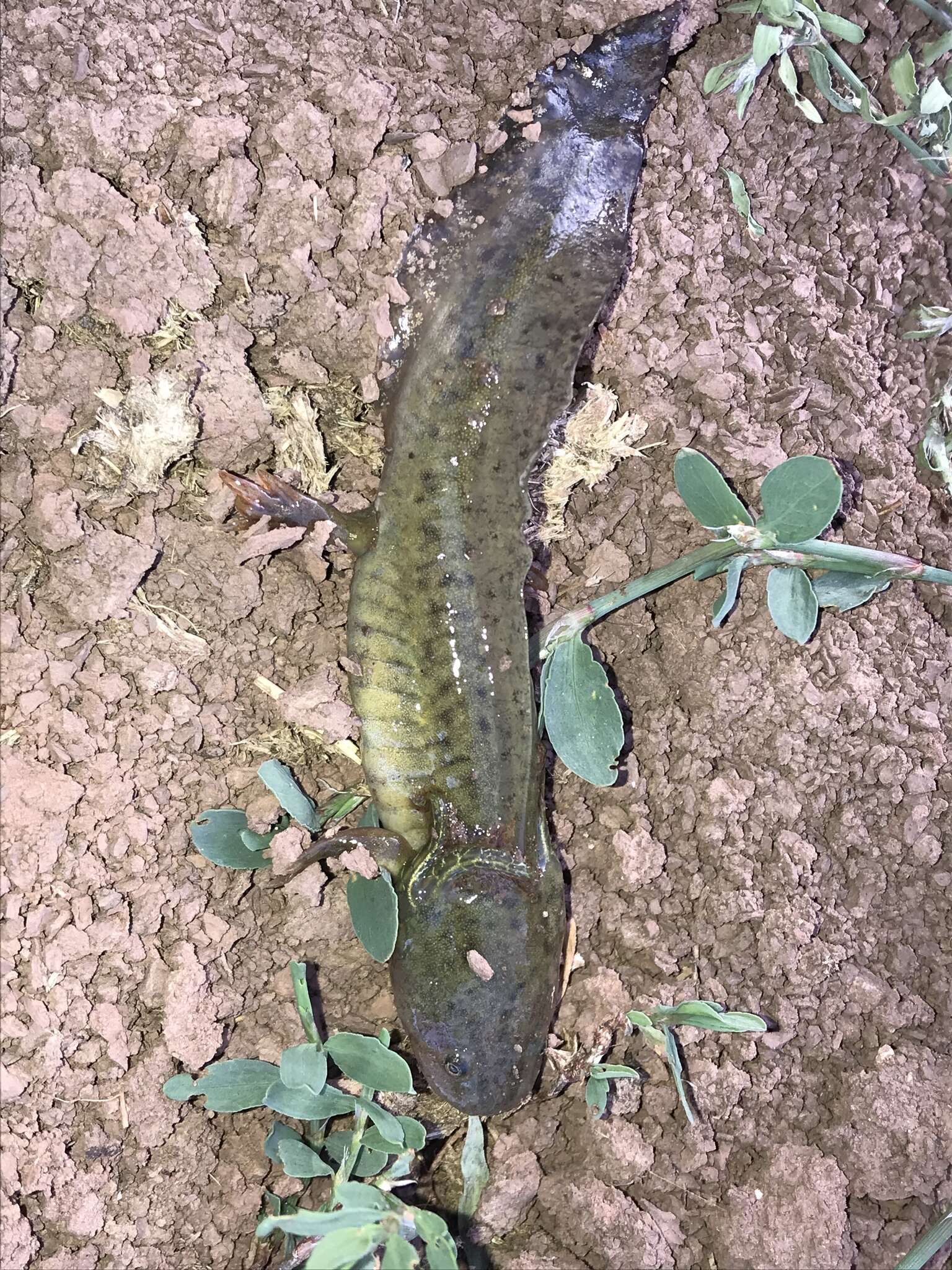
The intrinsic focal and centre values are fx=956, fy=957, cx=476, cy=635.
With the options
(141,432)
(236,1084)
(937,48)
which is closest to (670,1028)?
(236,1084)

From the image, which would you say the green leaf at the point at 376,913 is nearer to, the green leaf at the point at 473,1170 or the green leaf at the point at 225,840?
the green leaf at the point at 225,840

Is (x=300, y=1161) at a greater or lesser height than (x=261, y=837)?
lesser

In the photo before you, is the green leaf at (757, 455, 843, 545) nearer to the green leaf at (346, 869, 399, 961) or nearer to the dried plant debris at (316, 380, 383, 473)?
the dried plant debris at (316, 380, 383, 473)

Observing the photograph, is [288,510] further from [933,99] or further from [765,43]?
[933,99]

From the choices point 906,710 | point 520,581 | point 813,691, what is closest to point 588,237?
point 520,581

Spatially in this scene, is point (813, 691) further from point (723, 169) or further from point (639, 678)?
point (723, 169)

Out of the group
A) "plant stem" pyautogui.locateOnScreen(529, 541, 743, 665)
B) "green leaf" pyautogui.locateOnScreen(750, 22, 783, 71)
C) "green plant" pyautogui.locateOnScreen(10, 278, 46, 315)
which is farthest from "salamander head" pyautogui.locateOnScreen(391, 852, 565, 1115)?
"green leaf" pyautogui.locateOnScreen(750, 22, 783, 71)
